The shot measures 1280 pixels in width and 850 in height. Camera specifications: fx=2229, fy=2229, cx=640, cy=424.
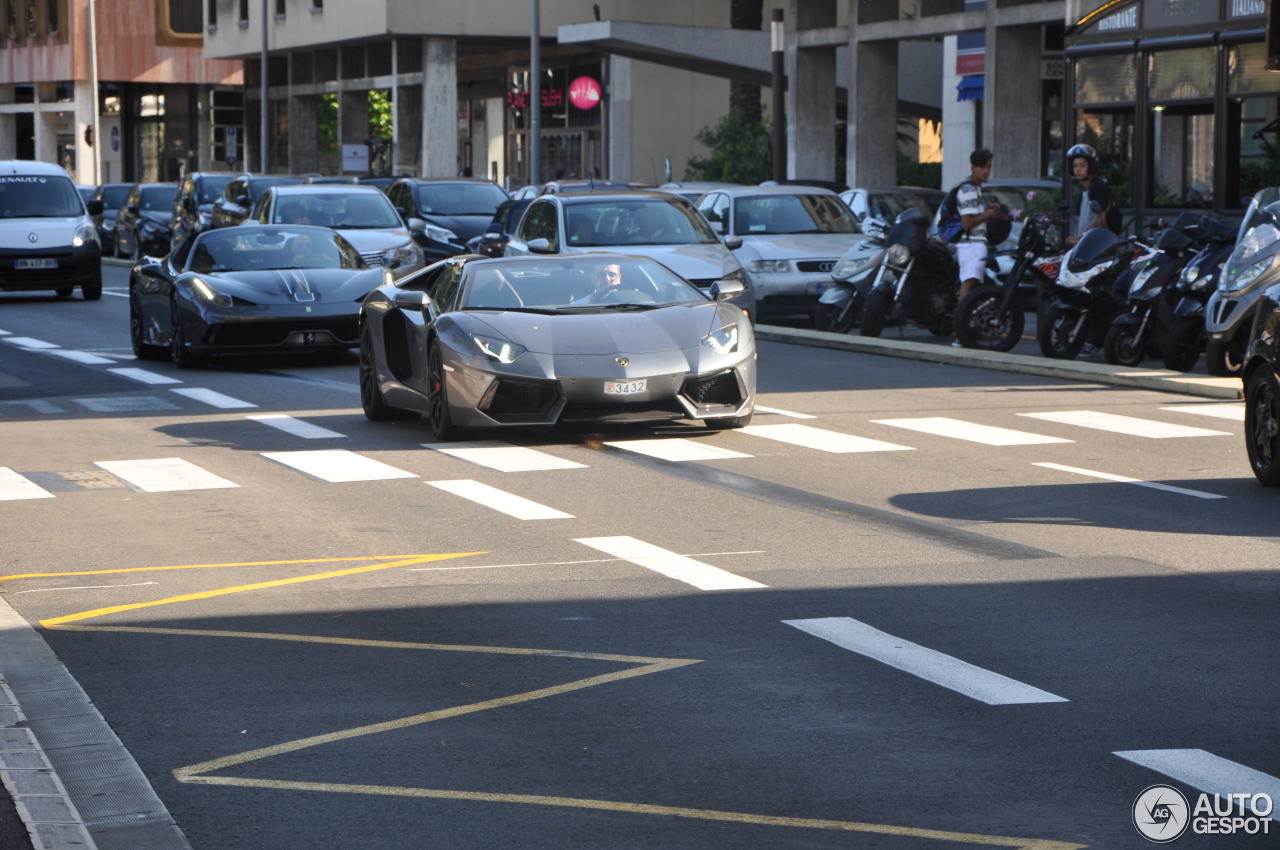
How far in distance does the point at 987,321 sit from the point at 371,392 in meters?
7.23

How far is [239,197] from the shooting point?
3791 cm

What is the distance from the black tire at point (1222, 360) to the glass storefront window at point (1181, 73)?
842 cm

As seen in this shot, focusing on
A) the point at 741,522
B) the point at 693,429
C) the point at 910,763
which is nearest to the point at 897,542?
the point at 741,522

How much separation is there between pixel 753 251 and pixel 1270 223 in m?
9.24

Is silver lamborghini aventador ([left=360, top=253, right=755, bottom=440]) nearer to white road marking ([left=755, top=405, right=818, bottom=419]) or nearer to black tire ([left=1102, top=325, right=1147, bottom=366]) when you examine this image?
white road marking ([left=755, top=405, right=818, bottom=419])

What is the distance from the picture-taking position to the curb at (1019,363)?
17.2 meters

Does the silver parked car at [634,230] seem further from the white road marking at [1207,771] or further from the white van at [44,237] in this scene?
the white road marking at [1207,771]

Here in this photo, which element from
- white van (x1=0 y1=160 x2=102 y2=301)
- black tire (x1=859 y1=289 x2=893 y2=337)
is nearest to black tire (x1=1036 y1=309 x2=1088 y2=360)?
black tire (x1=859 y1=289 x2=893 y2=337)

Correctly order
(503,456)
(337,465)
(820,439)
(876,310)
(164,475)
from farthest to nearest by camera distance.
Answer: (876,310) → (820,439) → (503,456) → (337,465) → (164,475)

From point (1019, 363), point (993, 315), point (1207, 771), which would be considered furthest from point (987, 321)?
point (1207, 771)

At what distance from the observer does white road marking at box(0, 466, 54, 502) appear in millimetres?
12297

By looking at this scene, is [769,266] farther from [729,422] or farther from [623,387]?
[623,387]

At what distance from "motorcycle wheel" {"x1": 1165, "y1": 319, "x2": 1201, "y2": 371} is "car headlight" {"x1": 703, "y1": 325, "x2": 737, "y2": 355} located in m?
5.37

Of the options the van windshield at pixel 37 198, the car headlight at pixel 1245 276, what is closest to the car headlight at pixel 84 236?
the van windshield at pixel 37 198
